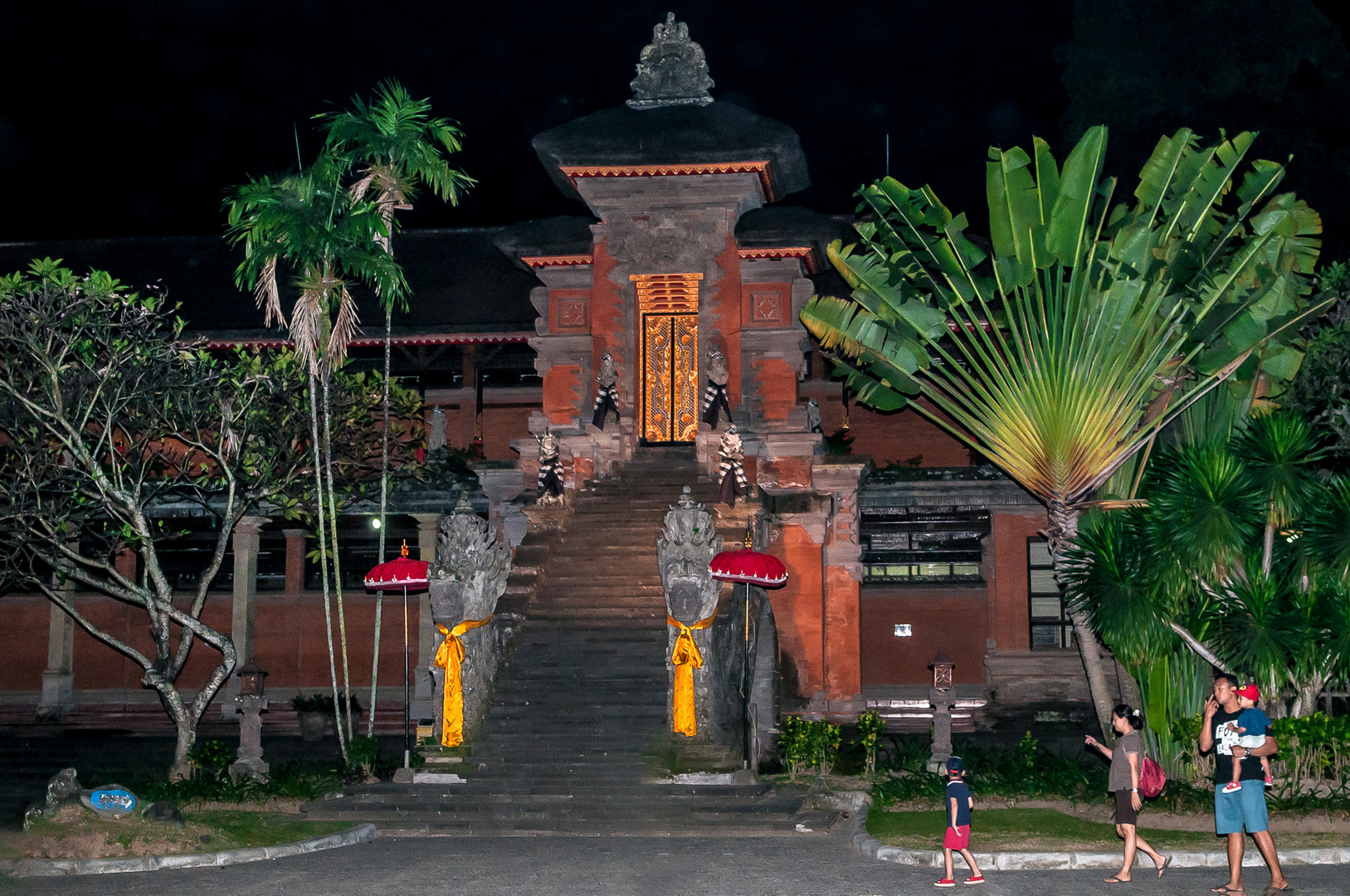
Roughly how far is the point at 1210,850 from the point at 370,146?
13.7 metres

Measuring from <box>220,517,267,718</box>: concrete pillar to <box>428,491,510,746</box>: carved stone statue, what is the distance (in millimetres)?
11292

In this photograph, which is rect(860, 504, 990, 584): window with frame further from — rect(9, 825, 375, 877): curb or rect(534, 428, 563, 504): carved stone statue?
rect(9, 825, 375, 877): curb

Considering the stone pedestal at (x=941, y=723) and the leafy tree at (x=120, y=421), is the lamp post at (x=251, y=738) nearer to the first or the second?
the leafy tree at (x=120, y=421)

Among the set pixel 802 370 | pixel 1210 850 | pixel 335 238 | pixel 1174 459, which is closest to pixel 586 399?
pixel 802 370

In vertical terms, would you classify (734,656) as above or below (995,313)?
below

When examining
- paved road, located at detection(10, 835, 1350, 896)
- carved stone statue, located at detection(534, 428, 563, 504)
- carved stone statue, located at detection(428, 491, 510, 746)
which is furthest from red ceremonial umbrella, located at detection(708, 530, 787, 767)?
carved stone statue, located at detection(534, 428, 563, 504)

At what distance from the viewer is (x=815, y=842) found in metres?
14.7

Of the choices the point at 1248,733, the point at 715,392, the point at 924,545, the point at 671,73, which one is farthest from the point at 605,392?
the point at 1248,733

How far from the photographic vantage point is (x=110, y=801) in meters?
14.5

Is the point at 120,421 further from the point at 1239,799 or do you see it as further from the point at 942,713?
the point at 1239,799

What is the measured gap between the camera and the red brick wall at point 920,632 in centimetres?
2711

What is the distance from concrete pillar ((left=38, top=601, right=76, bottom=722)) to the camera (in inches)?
1118

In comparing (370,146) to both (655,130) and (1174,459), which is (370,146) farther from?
(1174,459)

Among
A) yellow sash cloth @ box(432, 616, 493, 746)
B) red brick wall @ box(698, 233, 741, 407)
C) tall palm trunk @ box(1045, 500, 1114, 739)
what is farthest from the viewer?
red brick wall @ box(698, 233, 741, 407)
